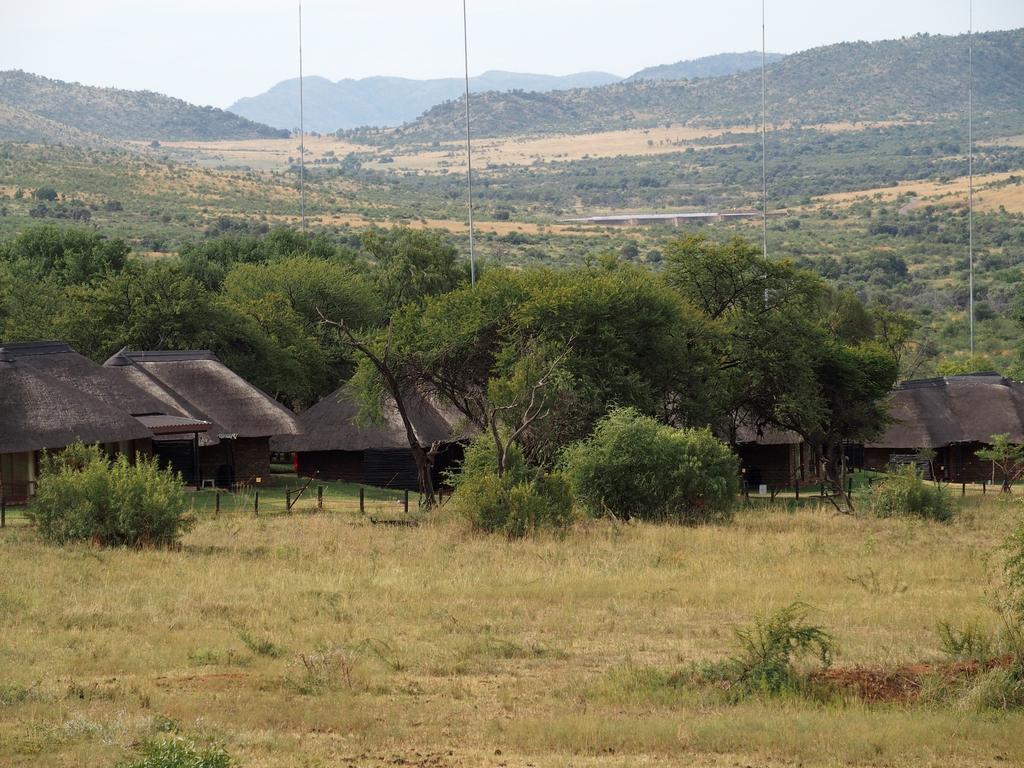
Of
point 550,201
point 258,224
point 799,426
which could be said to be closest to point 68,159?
point 258,224

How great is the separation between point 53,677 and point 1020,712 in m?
9.46

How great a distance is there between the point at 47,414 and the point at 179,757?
26804mm

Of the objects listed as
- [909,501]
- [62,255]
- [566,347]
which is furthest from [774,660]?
[62,255]

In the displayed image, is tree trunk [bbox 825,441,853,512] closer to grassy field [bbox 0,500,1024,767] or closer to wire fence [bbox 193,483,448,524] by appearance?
wire fence [bbox 193,483,448,524]

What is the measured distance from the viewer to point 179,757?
36.7 feet

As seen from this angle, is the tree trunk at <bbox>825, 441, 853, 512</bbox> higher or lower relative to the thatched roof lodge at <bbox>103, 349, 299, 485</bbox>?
lower

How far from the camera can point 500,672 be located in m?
16.2

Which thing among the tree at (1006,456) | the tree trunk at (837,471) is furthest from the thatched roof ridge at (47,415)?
the tree at (1006,456)

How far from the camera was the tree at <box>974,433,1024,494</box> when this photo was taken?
46.0 meters

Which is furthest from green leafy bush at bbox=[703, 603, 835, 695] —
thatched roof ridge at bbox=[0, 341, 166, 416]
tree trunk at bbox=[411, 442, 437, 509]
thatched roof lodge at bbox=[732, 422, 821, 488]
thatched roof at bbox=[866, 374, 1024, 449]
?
thatched roof at bbox=[866, 374, 1024, 449]

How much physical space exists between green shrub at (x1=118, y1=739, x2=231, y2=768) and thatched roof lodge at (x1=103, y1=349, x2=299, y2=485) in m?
31.0

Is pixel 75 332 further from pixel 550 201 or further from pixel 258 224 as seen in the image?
pixel 550 201

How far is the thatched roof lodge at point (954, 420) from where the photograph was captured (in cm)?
5359

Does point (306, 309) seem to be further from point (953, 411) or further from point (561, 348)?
point (953, 411)
